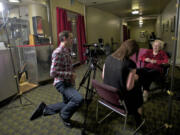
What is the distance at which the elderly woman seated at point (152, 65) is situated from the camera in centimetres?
236

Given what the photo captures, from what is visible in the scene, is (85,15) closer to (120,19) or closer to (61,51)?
(61,51)

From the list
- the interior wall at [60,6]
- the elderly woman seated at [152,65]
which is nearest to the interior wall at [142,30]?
the interior wall at [60,6]

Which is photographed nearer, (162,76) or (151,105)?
(151,105)

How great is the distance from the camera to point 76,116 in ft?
6.24

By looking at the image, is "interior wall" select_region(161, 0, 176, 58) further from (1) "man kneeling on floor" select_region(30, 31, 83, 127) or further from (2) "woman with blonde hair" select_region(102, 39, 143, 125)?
(1) "man kneeling on floor" select_region(30, 31, 83, 127)

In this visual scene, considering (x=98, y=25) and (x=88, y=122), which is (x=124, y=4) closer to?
(x=98, y=25)

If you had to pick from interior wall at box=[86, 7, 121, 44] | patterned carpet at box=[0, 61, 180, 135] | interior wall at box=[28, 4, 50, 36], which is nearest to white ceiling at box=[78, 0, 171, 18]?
interior wall at box=[86, 7, 121, 44]

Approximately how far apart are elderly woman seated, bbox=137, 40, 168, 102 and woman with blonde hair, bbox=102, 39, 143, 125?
42.7 inches

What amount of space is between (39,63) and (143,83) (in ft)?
7.85


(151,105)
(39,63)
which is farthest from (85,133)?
(39,63)

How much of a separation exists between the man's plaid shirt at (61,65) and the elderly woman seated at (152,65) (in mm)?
1404

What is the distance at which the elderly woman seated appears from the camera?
7.75ft

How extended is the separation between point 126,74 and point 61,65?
0.84 m

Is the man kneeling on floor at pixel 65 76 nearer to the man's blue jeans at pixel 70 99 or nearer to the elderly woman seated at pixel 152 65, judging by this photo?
the man's blue jeans at pixel 70 99
